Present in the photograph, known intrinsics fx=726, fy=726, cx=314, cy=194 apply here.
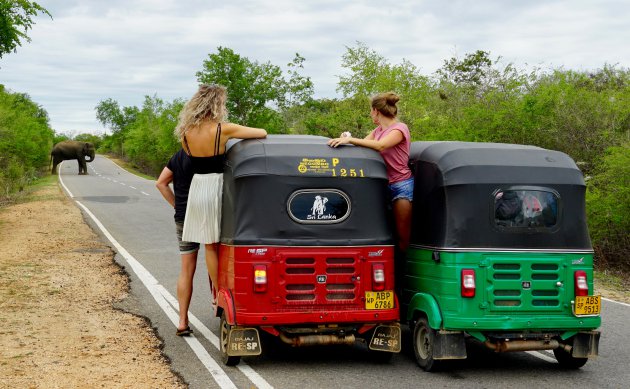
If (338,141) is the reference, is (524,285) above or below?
below

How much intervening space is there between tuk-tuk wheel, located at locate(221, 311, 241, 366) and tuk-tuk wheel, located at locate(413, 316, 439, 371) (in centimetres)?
163

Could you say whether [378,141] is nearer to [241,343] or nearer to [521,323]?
[521,323]

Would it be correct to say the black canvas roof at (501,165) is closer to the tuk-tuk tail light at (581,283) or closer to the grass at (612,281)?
the tuk-tuk tail light at (581,283)

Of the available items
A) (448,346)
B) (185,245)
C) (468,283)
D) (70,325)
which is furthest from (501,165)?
(70,325)

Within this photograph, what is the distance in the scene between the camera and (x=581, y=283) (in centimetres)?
637

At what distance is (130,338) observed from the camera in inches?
300

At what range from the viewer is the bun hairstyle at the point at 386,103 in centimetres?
718

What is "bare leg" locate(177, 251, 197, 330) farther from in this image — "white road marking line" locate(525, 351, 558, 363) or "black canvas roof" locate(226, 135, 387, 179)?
"white road marking line" locate(525, 351, 558, 363)

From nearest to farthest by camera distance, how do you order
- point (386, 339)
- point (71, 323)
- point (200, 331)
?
point (386, 339) < point (200, 331) < point (71, 323)

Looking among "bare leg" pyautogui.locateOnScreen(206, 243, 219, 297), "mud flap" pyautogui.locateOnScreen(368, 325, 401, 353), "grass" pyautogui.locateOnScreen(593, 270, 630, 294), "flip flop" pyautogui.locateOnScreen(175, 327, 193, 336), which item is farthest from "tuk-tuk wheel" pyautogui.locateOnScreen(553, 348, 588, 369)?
"grass" pyautogui.locateOnScreen(593, 270, 630, 294)

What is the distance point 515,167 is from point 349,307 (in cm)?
192

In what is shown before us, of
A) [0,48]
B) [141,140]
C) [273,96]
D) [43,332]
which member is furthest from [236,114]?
[43,332]

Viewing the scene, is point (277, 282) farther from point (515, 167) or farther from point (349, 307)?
point (515, 167)

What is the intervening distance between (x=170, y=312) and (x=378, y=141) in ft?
12.4
